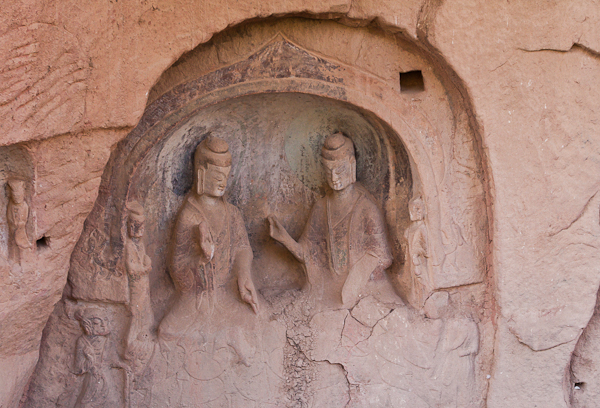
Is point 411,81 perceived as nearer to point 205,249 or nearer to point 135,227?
point 205,249

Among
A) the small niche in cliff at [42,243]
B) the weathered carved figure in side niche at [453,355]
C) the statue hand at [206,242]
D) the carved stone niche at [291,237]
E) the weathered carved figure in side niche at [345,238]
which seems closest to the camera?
the small niche in cliff at [42,243]

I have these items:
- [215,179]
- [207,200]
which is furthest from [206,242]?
[215,179]

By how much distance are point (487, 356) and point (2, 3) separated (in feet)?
11.1

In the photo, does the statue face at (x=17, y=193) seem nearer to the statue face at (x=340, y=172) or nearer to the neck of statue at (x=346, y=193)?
the statue face at (x=340, y=172)

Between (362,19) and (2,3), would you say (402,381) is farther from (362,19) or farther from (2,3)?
(2,3)

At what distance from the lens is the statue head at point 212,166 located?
3947 millimetres

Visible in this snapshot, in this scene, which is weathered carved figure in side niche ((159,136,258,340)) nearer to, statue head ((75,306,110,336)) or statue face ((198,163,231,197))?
statue face ((198,163,231,197))

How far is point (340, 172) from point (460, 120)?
2.67 feet

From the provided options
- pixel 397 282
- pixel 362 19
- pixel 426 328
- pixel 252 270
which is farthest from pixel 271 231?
pixel 362 19

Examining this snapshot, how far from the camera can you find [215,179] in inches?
157

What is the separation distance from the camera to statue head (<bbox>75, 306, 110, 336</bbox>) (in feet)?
12.4

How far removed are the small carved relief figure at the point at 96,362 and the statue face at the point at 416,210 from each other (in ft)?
6.42

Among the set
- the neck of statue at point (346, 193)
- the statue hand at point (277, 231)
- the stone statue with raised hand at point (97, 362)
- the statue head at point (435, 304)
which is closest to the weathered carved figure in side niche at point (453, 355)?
the statue head at point (435, 304)

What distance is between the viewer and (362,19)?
3533mm
